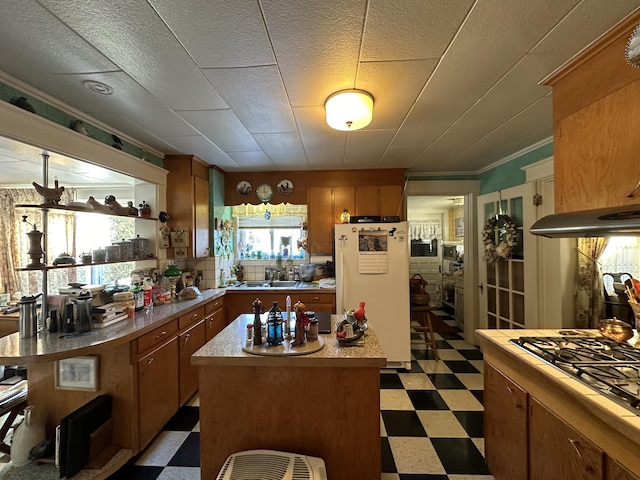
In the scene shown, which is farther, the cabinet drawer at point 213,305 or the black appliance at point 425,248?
the black appliance at point 425,248

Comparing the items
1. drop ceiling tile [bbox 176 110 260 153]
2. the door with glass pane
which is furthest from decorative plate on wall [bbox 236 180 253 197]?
the door with glass pane

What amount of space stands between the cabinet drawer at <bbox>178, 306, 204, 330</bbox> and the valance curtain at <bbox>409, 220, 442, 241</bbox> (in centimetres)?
567

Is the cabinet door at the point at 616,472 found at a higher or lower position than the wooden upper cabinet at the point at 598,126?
lower

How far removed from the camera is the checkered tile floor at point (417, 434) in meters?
1.80

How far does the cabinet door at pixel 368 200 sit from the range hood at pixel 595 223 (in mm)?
2410

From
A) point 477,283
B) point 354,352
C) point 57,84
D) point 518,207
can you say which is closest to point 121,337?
point 354,352

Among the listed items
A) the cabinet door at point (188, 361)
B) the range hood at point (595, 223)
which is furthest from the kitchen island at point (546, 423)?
the cabinet door at point (188, 361)

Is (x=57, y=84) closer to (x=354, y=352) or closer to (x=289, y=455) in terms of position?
(x=354, y=352)

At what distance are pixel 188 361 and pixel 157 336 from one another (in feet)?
1.89

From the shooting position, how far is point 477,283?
13.0 feet

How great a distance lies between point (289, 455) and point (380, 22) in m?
1.99

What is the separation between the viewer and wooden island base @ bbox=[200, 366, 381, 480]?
1458 mm

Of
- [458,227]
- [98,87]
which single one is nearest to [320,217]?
[98,87]

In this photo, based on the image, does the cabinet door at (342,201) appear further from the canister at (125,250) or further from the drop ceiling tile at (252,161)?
the canister at (125,250)
